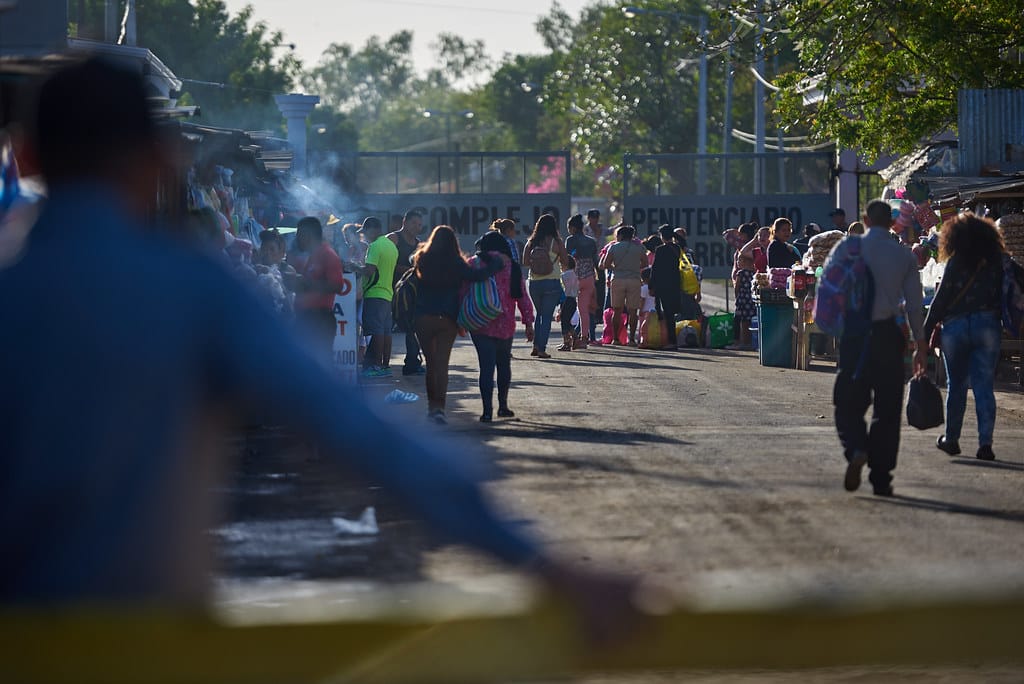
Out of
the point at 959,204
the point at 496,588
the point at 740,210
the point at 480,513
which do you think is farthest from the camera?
the point at 740,210

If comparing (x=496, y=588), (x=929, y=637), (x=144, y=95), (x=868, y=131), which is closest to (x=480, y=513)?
(x=929, y=637)

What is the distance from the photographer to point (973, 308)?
11359 mm

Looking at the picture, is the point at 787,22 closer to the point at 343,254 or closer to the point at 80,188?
the point at 343,254

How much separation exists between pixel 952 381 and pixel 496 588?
227 inches

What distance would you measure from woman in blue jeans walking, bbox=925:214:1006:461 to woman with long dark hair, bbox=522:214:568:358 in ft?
32.2

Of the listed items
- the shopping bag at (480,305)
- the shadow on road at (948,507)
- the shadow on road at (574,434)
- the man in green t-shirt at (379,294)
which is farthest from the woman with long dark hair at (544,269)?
the shadow on road at (948,507)

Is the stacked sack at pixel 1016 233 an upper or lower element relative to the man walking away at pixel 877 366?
upper

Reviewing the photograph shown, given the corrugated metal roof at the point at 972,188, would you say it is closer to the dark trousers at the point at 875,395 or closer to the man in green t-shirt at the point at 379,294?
the man in green t-shirt at the point at 379,294

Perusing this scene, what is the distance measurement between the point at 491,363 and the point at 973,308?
4232mm

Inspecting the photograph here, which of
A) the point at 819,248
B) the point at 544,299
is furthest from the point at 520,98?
the point at 819,248

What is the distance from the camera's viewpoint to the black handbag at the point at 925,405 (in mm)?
10875

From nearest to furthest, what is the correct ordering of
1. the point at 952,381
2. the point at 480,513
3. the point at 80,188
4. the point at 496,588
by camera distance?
1. the point at 480,513
2. the point at 80,188
3. the point at 496,588
4. the point at 952,381

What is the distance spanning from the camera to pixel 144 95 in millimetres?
2400

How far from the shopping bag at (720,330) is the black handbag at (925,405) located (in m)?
12.6
